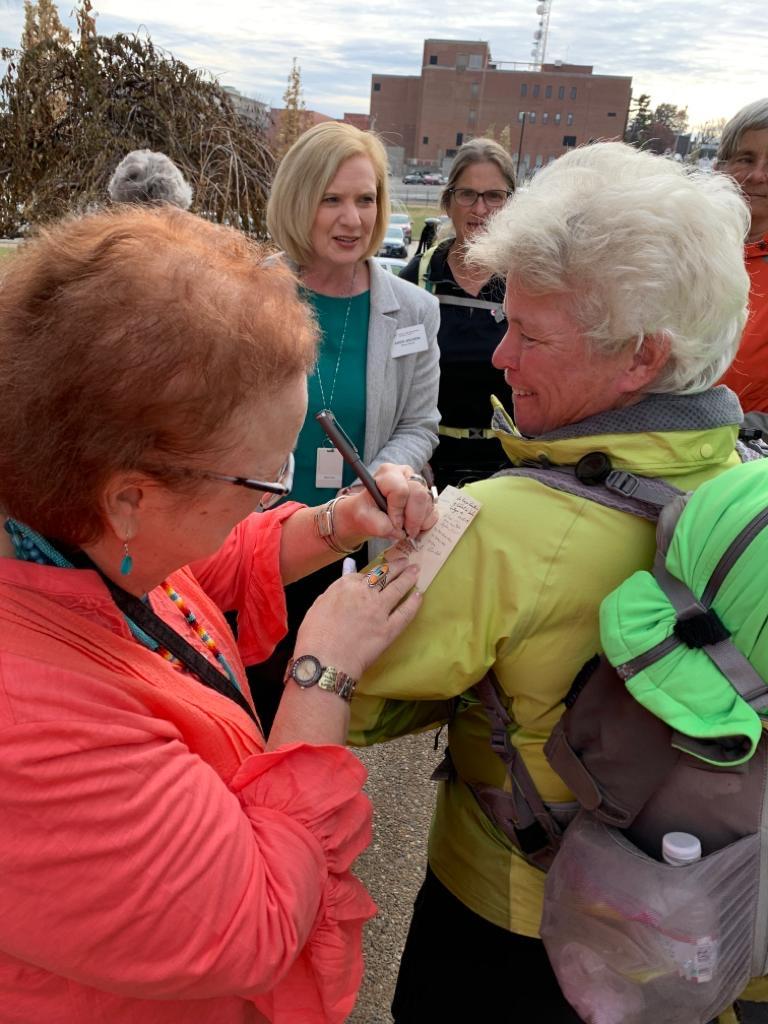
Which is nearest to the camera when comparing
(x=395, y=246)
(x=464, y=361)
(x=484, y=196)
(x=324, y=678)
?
(x=324, y=678)

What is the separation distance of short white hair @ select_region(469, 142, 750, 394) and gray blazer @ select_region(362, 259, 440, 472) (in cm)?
153

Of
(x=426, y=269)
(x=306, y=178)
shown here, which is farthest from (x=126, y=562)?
(x=426, y=269)

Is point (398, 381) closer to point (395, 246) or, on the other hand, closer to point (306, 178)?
point (306, 178)

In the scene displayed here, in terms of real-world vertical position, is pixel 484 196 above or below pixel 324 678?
above

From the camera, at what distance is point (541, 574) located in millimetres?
1172

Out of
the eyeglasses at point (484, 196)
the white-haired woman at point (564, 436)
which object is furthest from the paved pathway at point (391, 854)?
the eyeglasses at point (484, 196)

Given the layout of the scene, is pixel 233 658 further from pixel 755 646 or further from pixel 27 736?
pixel 755 646

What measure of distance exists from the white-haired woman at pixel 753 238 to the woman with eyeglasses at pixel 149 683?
2083 mm

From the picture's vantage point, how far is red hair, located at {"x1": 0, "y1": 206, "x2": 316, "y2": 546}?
2.90 feet

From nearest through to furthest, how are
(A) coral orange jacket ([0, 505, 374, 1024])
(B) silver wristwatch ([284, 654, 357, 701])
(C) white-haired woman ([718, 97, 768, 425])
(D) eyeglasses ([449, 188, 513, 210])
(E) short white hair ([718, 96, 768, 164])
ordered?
(A) coral orange jacket ([0, 505, 374, 1024])
(B) silver wristwatch ([284, 654, 357, 701])
(C) white-haired woman ([718, 97, 768, 425])
(E) short white hair ([718, 96, 768, 164])
(D) eyeglasses ([449, 188, 513, 210])

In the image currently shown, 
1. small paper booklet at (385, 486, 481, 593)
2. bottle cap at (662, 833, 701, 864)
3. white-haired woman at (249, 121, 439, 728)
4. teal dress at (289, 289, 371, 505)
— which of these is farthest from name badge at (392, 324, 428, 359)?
bottle cap at (662, 833, 701, 864)

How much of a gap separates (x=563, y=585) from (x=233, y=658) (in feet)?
1.93

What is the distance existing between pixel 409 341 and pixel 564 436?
1.73 metres

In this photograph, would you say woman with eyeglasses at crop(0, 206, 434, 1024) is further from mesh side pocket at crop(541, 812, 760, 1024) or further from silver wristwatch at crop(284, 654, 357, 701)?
mesh side pocket at crop(541, 812, 760, 1024)
